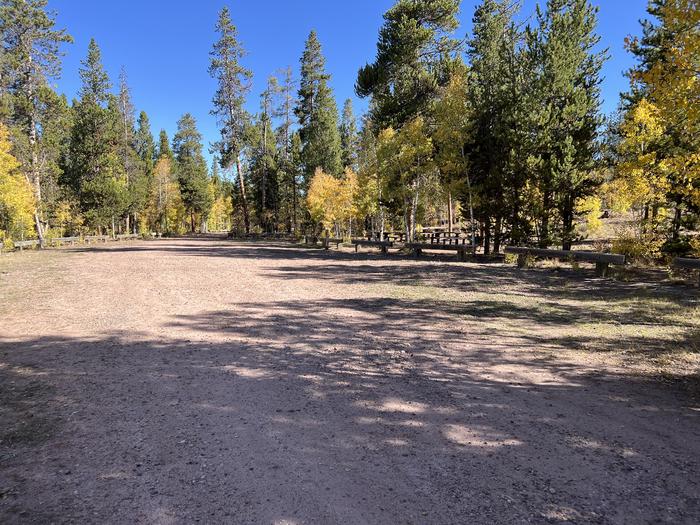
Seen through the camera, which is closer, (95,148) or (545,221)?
(545,221)

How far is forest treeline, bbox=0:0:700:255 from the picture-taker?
15.2 meters

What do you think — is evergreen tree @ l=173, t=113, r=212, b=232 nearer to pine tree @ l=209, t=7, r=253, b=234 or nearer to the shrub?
pine tree @ l=209, t=7, r=253, b=234

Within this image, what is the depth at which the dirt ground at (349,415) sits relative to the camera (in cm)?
296

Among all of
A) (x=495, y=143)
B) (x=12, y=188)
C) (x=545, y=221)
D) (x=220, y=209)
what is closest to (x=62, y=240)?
(x=12, y=188)

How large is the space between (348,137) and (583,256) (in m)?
45.8

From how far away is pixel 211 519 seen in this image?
275 centimetres

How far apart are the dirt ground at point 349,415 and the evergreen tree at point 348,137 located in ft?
147

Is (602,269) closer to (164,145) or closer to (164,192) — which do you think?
(164,192)

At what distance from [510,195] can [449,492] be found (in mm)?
19753

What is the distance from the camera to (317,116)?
4269cm

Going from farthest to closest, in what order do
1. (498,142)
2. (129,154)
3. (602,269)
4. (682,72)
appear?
(129,154)
(498,142)
(602,269)
(682,72)

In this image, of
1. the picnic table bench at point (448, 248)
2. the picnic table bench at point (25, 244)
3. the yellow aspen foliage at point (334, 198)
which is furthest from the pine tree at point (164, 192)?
the picnic table bench at point (448, 248)

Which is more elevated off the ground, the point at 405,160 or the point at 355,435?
the point at 405,160

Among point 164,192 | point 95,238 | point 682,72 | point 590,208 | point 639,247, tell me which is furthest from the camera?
point 164,192
